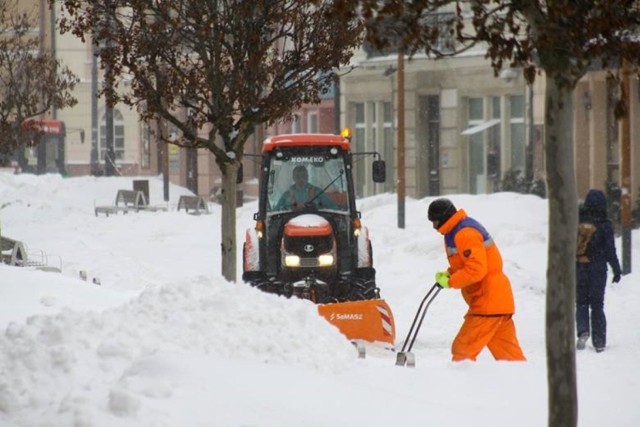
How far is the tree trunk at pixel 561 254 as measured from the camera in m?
7.53

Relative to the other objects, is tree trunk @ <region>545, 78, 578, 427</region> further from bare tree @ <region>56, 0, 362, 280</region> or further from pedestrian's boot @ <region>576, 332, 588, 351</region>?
bare tree @ <region>56, 0, 362, 280</region>

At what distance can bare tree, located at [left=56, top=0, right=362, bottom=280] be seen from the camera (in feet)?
58.5

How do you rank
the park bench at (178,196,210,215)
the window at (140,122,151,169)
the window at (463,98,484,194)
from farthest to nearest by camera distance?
the window at (140,122,151,169) → the park bench at (178,196,210,215) → the window at (463,98,484,194)

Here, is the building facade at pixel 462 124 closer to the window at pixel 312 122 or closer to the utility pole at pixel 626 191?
the window at pixel 312 122

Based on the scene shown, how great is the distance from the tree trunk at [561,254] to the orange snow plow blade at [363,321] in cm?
809

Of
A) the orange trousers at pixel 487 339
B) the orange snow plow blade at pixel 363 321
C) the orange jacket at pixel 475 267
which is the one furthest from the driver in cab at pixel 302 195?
the orange trousers at pixel 487 339

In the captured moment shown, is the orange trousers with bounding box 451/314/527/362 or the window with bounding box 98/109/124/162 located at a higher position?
the window with bounding box 98/109/124/162

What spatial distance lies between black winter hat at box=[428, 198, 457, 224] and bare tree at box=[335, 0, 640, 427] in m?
4.78

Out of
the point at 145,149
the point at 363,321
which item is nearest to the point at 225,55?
the point at 363,321

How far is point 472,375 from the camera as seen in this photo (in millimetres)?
10984

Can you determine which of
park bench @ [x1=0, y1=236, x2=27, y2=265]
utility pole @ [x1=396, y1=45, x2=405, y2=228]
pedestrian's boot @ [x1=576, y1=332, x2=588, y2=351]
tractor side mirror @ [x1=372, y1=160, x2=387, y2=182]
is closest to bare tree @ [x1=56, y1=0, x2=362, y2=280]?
tractor side mirror @ [x1=372, y1=160, x2=387, y2=182]

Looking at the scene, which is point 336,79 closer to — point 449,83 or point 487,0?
point 487,0

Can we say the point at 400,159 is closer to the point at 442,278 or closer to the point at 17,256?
the point at 17,256

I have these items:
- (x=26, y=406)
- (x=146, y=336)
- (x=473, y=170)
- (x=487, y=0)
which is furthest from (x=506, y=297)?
(x=473, y=170)
